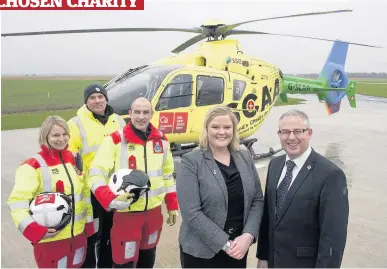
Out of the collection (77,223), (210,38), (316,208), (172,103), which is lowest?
(77,223)

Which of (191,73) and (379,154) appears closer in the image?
(191,73)

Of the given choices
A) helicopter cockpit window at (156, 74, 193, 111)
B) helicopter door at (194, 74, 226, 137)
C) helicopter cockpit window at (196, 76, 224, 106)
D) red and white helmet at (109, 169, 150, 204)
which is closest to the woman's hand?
red and white helmet at (109, 169, 150, 204)

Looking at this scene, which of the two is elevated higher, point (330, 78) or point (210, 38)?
point (210, 38)

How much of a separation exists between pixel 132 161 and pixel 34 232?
2.65 ft

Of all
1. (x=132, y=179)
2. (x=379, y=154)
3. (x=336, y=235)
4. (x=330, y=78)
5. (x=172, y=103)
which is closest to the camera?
(x=336, y=235)

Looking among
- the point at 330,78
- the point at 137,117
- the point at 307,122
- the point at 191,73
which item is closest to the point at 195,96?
the point at 191,73

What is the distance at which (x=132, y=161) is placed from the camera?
271 centimetres

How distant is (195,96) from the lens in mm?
6742

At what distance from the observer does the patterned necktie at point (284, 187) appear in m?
2.10

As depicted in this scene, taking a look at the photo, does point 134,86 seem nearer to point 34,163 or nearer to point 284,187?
point 34,163

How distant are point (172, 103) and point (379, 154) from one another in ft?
17.4

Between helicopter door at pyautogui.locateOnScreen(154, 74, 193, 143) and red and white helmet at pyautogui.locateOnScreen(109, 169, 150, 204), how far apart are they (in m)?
3.84

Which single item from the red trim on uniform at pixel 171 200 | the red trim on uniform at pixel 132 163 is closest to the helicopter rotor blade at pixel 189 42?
the red trim on uniform at pixel 171 200

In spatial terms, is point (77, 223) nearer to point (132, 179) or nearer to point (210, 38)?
point (132, 179)
